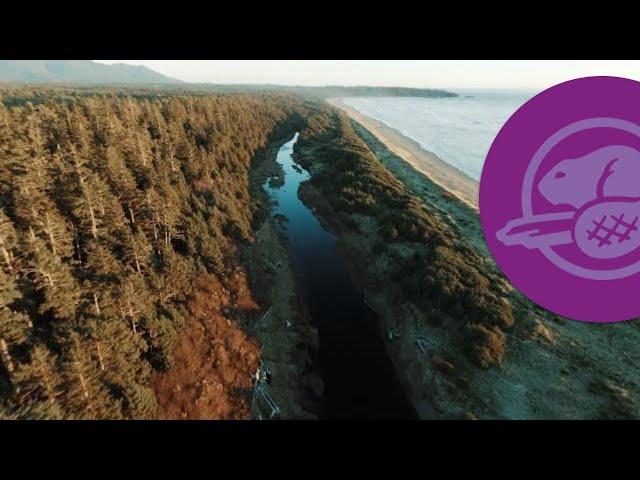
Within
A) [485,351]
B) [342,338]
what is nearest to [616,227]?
[485,351]

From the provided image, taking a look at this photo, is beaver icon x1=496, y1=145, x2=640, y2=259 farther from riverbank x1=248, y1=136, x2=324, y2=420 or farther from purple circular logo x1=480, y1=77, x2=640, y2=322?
riverbank x1=248, y1=136, x2=324, y2=420

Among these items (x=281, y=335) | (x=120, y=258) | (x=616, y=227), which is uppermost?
(x=616, y=227)

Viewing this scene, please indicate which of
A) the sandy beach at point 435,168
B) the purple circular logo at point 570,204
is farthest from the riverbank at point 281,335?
the sandy beach at point 435,168

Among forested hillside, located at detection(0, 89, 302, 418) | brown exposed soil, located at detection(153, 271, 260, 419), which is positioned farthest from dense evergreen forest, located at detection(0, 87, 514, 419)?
brown exposed soil, located at detection(153, 271, 260, 419)

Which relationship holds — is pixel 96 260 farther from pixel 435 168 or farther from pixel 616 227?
pixel 435 168

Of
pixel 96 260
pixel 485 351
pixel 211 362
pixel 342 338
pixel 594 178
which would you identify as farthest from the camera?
pixel 342 338

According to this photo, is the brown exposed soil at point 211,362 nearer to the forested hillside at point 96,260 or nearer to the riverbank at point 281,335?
the forested hillside at point 96,260

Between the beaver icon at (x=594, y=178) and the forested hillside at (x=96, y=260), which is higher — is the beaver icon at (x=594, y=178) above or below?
above

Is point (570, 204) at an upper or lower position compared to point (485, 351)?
upper
